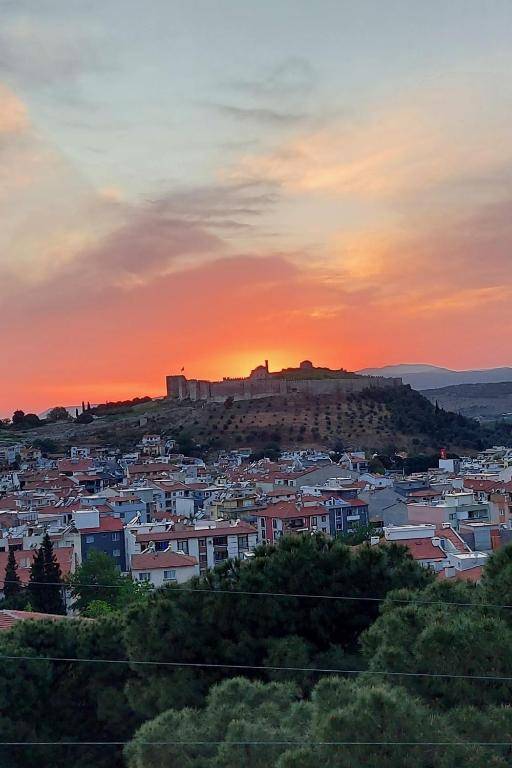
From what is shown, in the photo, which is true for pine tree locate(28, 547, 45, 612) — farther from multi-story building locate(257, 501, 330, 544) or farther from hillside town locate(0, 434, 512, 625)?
multi-story building locate(257, 501, 330, 544)

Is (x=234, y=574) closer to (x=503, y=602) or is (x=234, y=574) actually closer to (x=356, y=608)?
(x=356, y=608)

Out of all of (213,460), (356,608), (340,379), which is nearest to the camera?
(356,608)

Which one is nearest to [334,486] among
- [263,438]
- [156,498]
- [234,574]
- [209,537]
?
[156,498]

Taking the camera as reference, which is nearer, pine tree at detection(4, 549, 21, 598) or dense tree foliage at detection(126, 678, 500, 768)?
dense tree foliage at detection(126, 678, 500, 768)

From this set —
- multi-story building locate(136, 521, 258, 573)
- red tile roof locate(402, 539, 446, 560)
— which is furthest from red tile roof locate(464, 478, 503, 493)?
red tile roof locate(402, 539, 446, 560)

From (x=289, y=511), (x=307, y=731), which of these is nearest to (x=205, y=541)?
(x=289, y=511)

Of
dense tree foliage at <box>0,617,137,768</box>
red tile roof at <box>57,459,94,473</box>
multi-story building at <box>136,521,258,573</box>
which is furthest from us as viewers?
red tile roof at <box>57,459,94,473</box>
